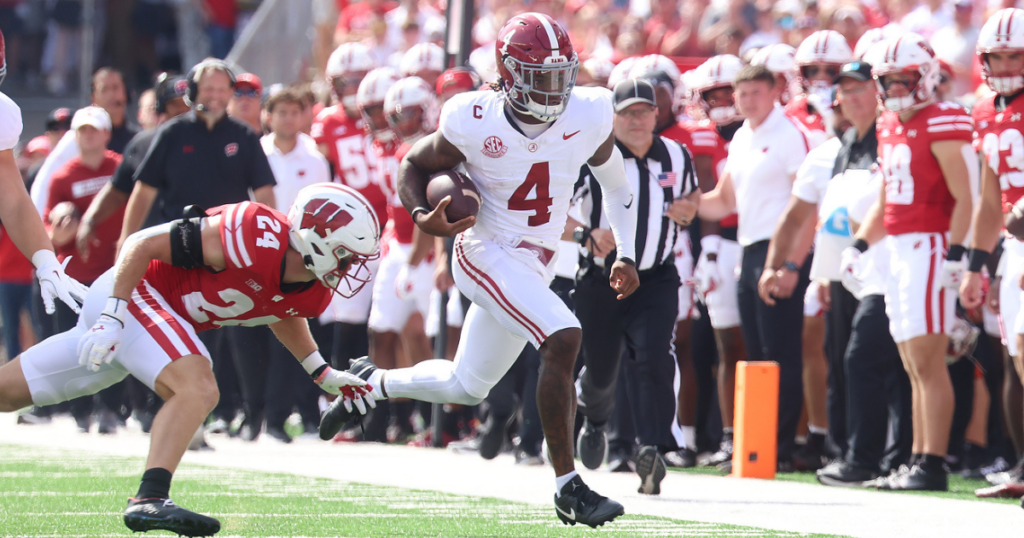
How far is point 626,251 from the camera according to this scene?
525cm

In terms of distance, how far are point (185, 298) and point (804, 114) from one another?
15.8 ft

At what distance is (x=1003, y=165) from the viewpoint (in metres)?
5.75

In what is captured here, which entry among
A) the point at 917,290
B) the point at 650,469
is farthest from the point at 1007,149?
the point at 650,469

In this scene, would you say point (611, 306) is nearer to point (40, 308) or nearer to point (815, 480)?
point (815, 480)

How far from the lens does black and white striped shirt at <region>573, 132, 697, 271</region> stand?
6.17m

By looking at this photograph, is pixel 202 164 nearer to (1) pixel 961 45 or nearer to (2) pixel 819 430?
(2) pixel 819 430

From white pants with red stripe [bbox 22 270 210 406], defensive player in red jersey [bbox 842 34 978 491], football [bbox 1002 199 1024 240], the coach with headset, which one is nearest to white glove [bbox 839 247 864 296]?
defensive player in red jersey [bbox 842 34 978 491]

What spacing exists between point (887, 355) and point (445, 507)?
7.92ft

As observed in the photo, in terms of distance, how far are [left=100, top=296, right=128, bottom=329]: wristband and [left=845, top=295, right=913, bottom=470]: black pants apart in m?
3.59

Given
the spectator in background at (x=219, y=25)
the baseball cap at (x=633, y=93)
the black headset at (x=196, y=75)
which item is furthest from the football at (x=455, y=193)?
the spectator in background at (x=219, y=25)

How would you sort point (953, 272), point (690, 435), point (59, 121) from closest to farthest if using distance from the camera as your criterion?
point (953, 272)
point (690, 435)
point (59, 121)

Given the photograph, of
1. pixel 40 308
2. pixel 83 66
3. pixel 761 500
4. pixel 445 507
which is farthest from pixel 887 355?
pixel 83 66

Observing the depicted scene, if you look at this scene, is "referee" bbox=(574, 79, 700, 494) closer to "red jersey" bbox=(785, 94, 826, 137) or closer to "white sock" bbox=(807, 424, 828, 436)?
"white sock" bbox=(807, 424, 828, 436)

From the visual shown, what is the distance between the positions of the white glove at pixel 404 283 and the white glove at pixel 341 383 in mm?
3172
